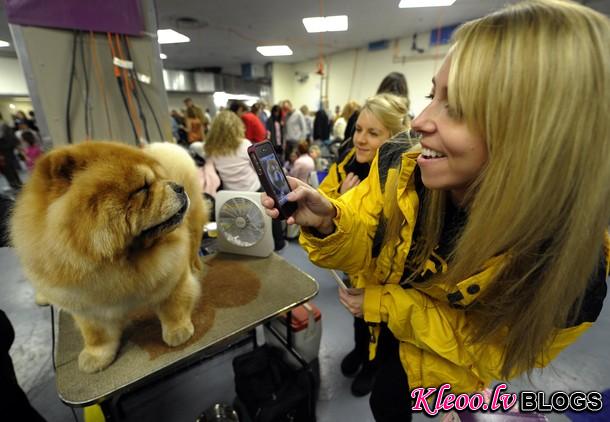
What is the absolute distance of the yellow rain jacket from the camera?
893mm

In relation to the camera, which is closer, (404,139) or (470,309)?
(470,309)

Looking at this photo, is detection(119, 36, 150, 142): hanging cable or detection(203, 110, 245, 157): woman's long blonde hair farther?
detection(203, 110, 245, 157): woman's long blonde hair

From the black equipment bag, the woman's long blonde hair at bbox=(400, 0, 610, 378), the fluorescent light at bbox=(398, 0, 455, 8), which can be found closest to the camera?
the woman's long blonde hair at bbox=(400, 0, 610, 378)

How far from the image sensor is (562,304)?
2.37 feet

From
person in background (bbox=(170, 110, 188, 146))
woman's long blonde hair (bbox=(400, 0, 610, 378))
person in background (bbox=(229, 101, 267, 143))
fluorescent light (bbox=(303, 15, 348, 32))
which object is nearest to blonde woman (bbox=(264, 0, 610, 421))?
woman's long blonde hair (bbox=(400, 0, 610, 378))

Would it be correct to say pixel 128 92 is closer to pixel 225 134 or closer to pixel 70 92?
pixel 70 92

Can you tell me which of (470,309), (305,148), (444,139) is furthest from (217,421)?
(305,148)

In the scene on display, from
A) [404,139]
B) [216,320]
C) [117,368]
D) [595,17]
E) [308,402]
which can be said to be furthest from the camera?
[308,402]

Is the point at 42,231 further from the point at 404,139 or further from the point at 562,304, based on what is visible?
the point at 562,304

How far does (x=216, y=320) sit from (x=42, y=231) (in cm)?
68

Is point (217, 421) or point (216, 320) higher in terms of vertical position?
point (216, 320)

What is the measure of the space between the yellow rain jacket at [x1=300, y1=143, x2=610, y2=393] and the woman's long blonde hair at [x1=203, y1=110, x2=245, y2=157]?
2.19 m

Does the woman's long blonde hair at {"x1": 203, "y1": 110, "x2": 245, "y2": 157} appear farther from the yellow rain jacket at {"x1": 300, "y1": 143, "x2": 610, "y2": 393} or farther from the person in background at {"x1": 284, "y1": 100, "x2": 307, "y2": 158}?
the person in background at {"x1": 284, "y1": 100, "x2": 307, "y2": 158}

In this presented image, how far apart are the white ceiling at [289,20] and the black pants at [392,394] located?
6023 mm
